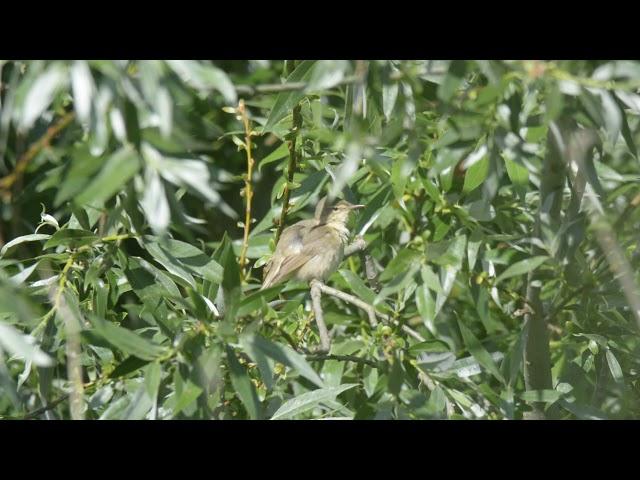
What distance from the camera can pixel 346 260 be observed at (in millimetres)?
4117

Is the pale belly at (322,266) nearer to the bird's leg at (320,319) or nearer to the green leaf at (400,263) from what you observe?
the bird's leg at (320,319)

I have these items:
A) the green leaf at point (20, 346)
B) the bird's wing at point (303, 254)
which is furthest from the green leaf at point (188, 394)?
the bird's wing at point (303, 254)

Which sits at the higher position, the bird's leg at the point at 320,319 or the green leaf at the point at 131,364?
the green leaf at the point at 131,364

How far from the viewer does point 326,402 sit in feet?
9.09

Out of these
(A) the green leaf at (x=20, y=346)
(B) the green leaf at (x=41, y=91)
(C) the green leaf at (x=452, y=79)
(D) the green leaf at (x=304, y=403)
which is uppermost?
(B) the green leaf at (x=41, y=91)

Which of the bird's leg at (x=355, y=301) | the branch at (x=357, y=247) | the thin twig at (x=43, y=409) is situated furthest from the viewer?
the branch at (x=357, y=247)

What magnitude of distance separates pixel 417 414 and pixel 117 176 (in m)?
1.11

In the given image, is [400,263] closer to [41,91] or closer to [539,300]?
[539,300]

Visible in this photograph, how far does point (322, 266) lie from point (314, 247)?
233mm

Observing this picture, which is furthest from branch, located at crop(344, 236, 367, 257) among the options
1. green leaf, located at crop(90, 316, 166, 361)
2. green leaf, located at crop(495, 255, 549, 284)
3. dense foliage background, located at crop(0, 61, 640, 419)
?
green leaf, located at crop(90, 316, 166, 361)

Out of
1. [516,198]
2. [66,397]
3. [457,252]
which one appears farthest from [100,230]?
[516,198]

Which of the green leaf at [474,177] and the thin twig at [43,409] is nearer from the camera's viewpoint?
the thin twig at [43,409]

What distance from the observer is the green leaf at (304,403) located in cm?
264

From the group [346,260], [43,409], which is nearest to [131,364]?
[43,409]
